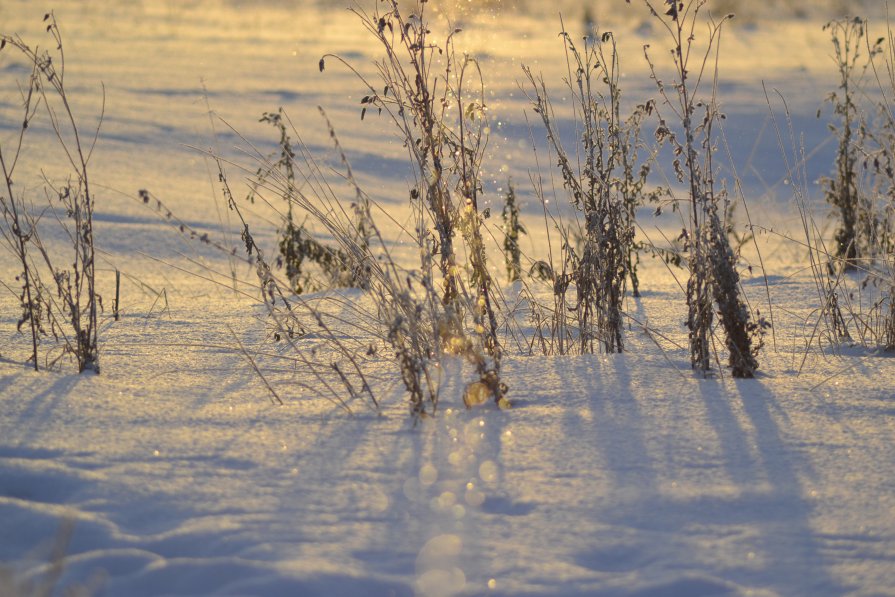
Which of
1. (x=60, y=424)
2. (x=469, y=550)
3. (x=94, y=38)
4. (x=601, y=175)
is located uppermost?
(x=94, y=38)

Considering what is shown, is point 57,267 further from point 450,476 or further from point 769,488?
point 769,488

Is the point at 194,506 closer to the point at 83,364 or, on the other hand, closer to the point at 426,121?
the point at 83,364

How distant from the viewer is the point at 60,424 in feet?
6.65

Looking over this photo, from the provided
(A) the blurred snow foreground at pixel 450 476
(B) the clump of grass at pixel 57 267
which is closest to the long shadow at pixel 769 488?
(A) the blurred snow foreground at pixel 450 476

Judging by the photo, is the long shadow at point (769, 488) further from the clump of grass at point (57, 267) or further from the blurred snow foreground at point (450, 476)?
the clump of grass at point (57, 267)

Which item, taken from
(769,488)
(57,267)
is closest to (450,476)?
(769,488)

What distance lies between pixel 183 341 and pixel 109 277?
5.81ft

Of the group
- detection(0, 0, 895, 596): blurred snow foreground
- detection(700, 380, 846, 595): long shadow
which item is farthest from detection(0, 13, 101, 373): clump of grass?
detection(700, 380, 846, 595): long shadow

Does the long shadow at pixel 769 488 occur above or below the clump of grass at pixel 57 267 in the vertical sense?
below

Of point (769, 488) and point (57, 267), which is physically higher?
point (57, 267)

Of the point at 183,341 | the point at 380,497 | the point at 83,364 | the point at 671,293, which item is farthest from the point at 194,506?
the point at 671,293

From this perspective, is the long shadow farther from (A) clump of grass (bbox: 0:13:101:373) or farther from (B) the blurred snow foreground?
(A) clump of grass (bbox: 0:13:101:373)

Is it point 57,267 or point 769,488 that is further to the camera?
point 57,267

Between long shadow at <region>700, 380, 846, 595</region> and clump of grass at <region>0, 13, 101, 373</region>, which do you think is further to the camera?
clump of grass at <region>0, 13, 101, 373</region>
